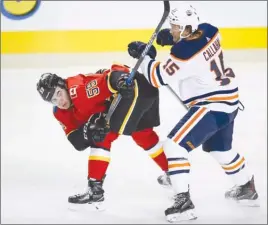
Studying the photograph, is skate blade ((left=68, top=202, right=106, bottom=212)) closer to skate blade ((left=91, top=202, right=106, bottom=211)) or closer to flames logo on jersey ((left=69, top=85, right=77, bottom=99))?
skate blade ((left=91, top=202, right=106, bottom=211))

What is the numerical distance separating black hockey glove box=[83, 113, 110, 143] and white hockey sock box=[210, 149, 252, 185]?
0.73m

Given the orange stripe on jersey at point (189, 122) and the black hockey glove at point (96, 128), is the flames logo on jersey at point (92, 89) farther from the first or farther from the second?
the orange stripe on jersey at point (189, 122)

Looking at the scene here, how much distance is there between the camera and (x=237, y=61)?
602 centimetres

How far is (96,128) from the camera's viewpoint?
6.67 feet

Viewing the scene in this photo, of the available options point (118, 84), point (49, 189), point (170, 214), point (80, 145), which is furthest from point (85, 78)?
point (49, 189)

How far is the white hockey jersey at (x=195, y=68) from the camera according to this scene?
2.08 meters

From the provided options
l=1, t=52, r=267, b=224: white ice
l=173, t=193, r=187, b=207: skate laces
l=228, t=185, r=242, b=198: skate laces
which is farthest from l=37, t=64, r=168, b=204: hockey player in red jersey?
l=228, t=185, r=242, b=198: skate laces

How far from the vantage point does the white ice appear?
301cm

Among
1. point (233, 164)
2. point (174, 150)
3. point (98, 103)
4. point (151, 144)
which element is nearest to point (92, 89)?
point (98, 103)

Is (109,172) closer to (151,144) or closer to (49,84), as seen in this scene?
(151,144)

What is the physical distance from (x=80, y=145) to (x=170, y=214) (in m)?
0.51

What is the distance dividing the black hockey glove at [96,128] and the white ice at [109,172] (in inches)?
26.1

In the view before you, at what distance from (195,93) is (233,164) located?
62 cm

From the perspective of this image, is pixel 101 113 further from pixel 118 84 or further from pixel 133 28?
pixel 133 28
